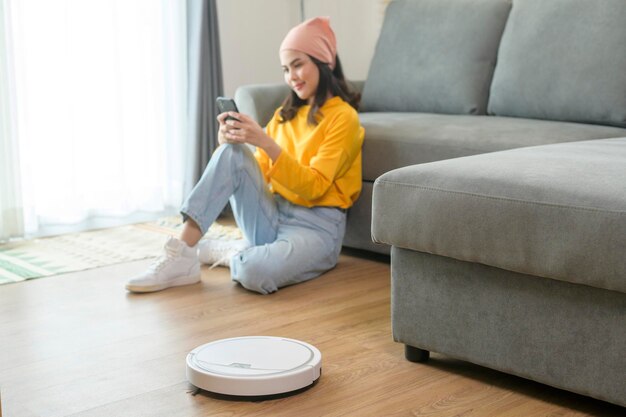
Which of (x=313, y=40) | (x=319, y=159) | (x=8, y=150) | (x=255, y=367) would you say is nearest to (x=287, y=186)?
(x=319, y=159)

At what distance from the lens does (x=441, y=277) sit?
1879 mm

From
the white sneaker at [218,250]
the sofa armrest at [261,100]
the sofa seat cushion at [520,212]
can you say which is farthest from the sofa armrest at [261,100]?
the sofa seat cushion at [520,212]

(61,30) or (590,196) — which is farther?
(61,30)

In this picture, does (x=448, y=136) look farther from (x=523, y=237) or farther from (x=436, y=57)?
(x=523, y=237)

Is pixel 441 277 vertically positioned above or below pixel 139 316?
above

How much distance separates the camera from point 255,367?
1.83 metres

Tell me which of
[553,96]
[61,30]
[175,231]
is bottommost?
[175,231]

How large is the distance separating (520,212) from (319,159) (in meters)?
1.11

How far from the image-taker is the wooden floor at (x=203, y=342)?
1.75 m

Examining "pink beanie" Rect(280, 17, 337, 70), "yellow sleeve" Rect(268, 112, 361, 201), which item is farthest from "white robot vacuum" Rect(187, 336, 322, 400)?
"pink beanie" Rect(280, 17, 337, 70)

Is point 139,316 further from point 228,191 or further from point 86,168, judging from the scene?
point 86,168

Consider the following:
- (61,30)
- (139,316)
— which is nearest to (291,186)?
(139,316)

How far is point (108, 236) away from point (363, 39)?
5.08 feet

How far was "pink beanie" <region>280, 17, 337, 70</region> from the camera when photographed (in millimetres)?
2773
